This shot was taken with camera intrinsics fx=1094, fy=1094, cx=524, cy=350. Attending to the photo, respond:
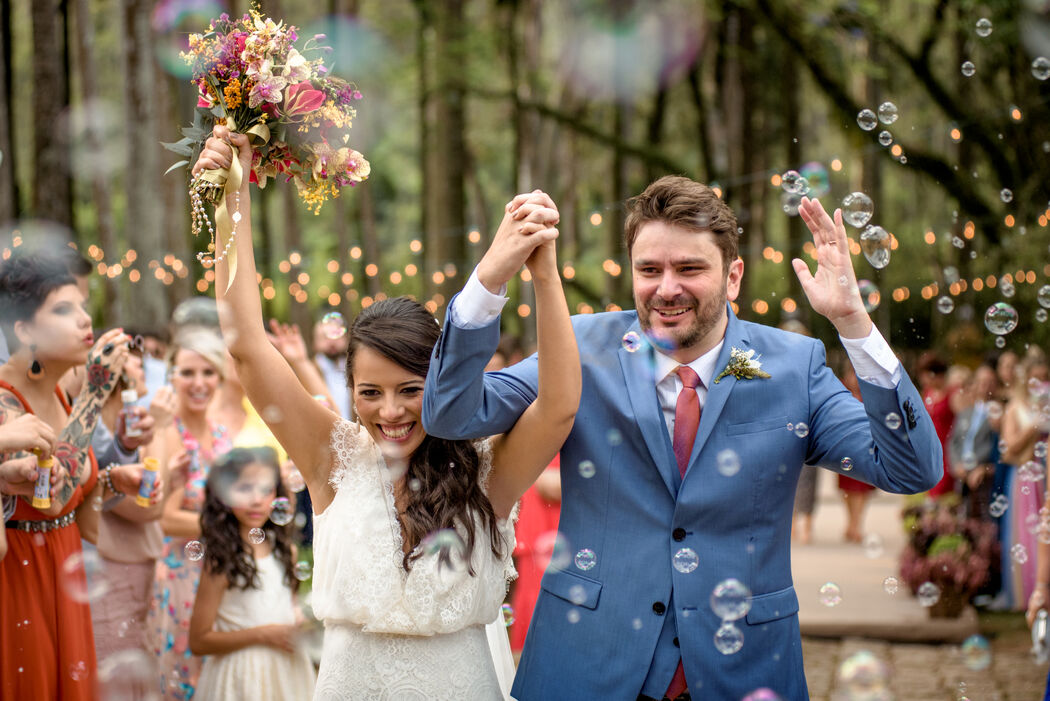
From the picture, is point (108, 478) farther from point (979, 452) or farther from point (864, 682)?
point (979, 452)

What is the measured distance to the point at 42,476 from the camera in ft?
12.5

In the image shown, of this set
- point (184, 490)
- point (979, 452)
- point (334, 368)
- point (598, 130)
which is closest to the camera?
point (184, 490)

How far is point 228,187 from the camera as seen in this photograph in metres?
2.83

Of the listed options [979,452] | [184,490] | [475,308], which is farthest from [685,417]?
[979,452]

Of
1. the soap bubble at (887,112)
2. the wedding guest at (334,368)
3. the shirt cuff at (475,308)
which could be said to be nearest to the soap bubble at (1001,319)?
the soap bubble at (887,112)

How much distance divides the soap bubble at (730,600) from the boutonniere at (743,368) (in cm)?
50

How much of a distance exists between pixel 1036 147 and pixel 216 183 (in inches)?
400

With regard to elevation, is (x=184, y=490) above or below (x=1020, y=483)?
above

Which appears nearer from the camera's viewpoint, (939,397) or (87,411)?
(87,411)

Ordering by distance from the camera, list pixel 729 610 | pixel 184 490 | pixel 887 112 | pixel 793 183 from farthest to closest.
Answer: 1. pixel 184 490
2. pixel 887 112
3. pixel 793 183
4. pixel 729 610

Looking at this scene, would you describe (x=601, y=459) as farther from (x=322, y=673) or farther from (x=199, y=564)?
(x=199, y=564)

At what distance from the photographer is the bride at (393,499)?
9.29ft

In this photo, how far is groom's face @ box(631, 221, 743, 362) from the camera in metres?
2.71

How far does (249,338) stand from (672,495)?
114 centimetres
